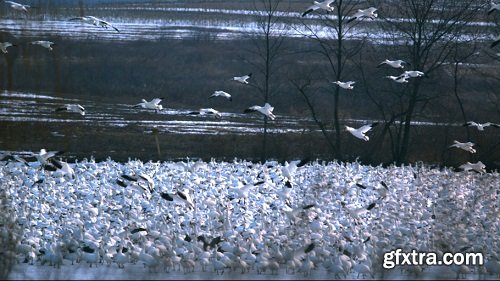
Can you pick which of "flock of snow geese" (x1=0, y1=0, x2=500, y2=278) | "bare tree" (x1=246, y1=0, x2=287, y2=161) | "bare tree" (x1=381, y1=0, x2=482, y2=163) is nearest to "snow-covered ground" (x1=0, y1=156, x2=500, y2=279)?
"flock of snow geese" (x1=0, y1=0, x2=500, y2=278)

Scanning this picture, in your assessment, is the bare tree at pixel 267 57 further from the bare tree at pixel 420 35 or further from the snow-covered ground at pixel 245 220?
the snow-covered ground at pixel 245 220

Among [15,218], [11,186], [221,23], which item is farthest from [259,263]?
[221,23]

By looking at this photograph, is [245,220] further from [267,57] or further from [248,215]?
[267,57]

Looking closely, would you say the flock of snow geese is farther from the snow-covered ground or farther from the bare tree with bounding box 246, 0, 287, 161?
the bare tree with bounding box 246, 0, 287, 161

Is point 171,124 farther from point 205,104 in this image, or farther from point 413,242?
point 413,242

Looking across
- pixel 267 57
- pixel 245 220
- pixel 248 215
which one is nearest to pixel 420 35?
pixel 267 57

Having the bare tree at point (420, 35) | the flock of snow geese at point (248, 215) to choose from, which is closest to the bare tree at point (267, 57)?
the bare tree at point (420, 35)
